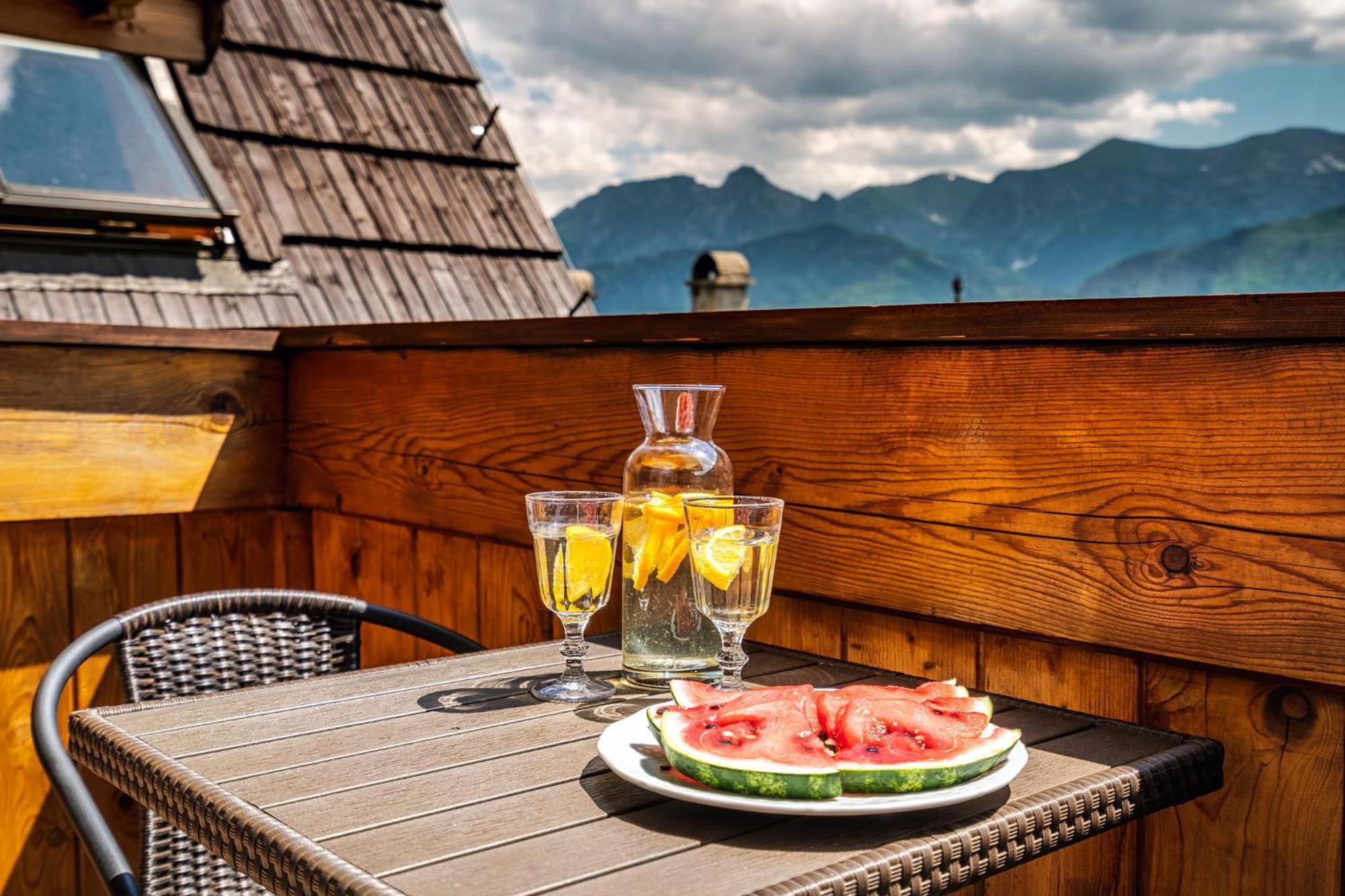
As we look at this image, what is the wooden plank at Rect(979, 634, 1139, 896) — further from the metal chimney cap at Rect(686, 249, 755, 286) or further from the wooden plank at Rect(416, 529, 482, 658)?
the metal chimney cap at Rect(686, 249, 755, 286)

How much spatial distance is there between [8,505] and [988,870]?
1900mm

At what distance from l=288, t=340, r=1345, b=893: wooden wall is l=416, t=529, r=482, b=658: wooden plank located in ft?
1.51

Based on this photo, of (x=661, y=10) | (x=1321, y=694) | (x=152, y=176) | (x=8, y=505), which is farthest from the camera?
(x=661, y=10)

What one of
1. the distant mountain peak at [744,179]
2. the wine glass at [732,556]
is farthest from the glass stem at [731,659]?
the distant mountain peak at [744,179]

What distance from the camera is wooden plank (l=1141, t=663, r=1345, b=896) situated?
1083 millimetres

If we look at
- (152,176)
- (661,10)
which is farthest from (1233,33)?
(152,176)

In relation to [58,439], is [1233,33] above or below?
above

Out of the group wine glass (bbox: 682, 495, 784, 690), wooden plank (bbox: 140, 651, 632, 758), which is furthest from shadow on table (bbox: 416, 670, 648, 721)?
wine glass (bbox: 682, 495, 784, 690)

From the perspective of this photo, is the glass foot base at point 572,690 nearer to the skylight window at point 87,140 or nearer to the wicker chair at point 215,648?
the wicker chair at point 215,648

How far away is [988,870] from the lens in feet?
2.68

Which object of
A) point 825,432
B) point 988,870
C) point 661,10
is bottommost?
point 988,870

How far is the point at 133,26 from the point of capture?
12.5 feet

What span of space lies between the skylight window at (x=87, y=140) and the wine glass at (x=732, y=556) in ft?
12.3

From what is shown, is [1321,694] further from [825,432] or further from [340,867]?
[340,867]
